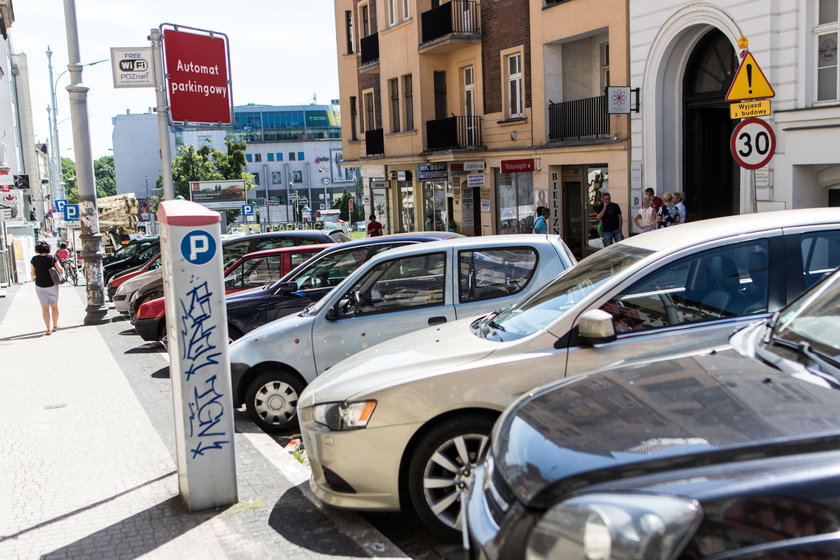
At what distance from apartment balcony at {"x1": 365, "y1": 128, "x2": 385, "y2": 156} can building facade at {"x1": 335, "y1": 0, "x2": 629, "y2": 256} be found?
8 centimetres

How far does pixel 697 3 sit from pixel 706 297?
1402 centimetres

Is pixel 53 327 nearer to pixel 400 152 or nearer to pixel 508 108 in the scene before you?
pixel 508 108

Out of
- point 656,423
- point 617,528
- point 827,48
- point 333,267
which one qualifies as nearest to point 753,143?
point 333,267

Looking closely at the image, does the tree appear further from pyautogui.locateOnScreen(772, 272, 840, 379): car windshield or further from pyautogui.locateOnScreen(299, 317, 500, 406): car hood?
pyautogui.locateOnScreen(772, 272, 840, 379): car windshield

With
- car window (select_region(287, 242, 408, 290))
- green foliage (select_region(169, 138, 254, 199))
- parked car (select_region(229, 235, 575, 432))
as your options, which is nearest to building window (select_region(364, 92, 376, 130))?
car window (select_region(287, 242, 408, 290))

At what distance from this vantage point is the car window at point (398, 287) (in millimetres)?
7230

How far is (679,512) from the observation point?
86.0 inches

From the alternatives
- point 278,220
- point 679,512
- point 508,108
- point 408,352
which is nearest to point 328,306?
point 408,352

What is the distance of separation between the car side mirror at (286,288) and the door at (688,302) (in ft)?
18.7

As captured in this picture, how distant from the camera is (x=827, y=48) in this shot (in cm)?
1468

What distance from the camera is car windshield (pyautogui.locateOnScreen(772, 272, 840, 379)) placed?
309 centimetres

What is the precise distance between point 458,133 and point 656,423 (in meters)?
24.9

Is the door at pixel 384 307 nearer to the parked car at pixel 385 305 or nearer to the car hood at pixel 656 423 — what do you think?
the parked car at pixel 385 305

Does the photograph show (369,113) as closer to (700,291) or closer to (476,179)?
(476,179)
